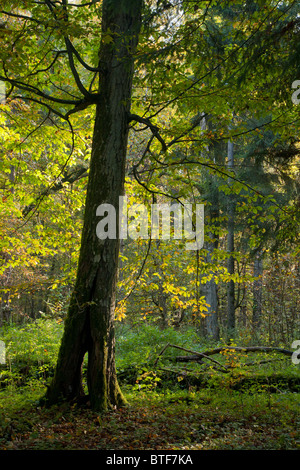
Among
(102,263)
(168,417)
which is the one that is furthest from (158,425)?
(102,263)

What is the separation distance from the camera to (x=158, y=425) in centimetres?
427

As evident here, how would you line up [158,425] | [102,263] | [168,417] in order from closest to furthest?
1. [158,425]
2. [168,417]
3. [102,263]

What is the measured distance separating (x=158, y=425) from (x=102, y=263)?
209 centimetres

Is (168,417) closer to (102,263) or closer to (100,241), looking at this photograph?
(102,263)

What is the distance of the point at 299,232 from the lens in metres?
6.12

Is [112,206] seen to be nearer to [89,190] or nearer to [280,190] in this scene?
[89,190]

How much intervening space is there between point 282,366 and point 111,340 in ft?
15.1

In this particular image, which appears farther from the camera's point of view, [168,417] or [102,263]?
[102,263]

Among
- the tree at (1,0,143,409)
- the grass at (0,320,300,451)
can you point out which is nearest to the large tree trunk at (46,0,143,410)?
the tree at (1,0,143,409)

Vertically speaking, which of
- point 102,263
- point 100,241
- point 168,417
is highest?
point 100,241

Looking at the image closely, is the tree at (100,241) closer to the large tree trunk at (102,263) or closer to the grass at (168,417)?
the large tree trunk at (102,263)

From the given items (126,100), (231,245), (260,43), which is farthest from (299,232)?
(231,245)

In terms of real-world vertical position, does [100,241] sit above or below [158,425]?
above

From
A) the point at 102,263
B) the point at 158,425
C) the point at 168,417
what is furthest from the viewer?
the point at 102,263
